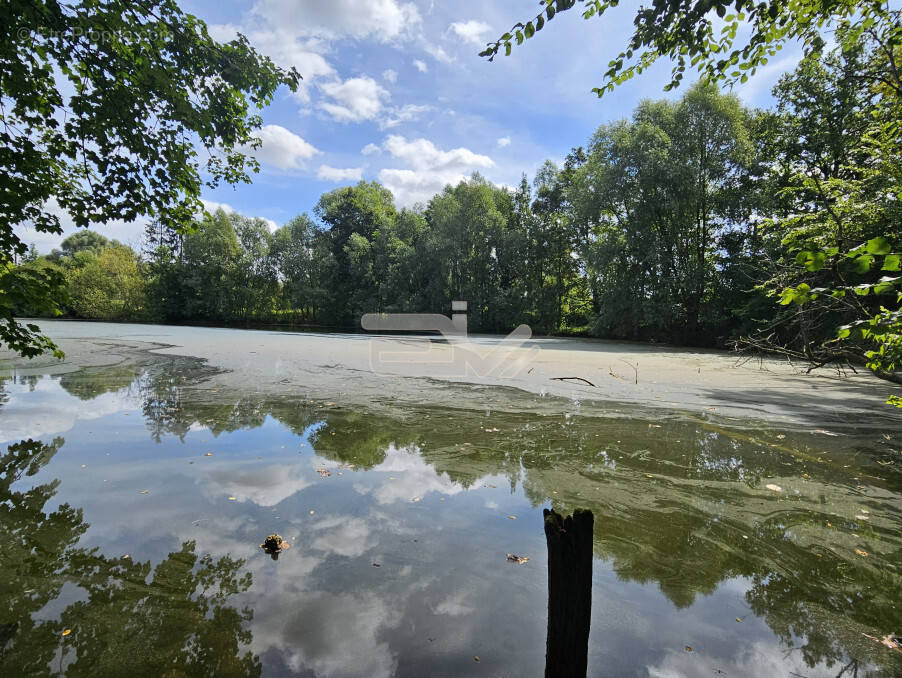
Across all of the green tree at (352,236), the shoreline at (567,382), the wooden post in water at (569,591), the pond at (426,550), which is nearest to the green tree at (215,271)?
the green tree at (352,236)

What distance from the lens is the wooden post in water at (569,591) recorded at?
56.8 inches

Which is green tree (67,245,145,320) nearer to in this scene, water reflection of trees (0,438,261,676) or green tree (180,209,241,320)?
green tree (180,209,241,320)

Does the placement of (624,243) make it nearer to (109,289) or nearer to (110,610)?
(110,610)

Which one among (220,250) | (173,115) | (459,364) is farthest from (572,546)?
(220,250)

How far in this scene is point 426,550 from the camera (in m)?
2.81

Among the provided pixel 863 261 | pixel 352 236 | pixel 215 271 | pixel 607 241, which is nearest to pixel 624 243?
pixel 607 241

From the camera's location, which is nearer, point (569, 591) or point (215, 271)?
point (569, 591)

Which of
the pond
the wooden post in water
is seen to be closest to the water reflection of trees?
the pond

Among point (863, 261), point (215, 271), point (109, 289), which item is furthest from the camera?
point (109, 289)

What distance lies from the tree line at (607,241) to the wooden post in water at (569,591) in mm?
3288

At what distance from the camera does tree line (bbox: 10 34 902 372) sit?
51.6ft

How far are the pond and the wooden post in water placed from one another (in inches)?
18.5

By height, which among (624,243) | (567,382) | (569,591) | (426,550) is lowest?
(426,550)

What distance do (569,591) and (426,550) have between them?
1525 millimetres
